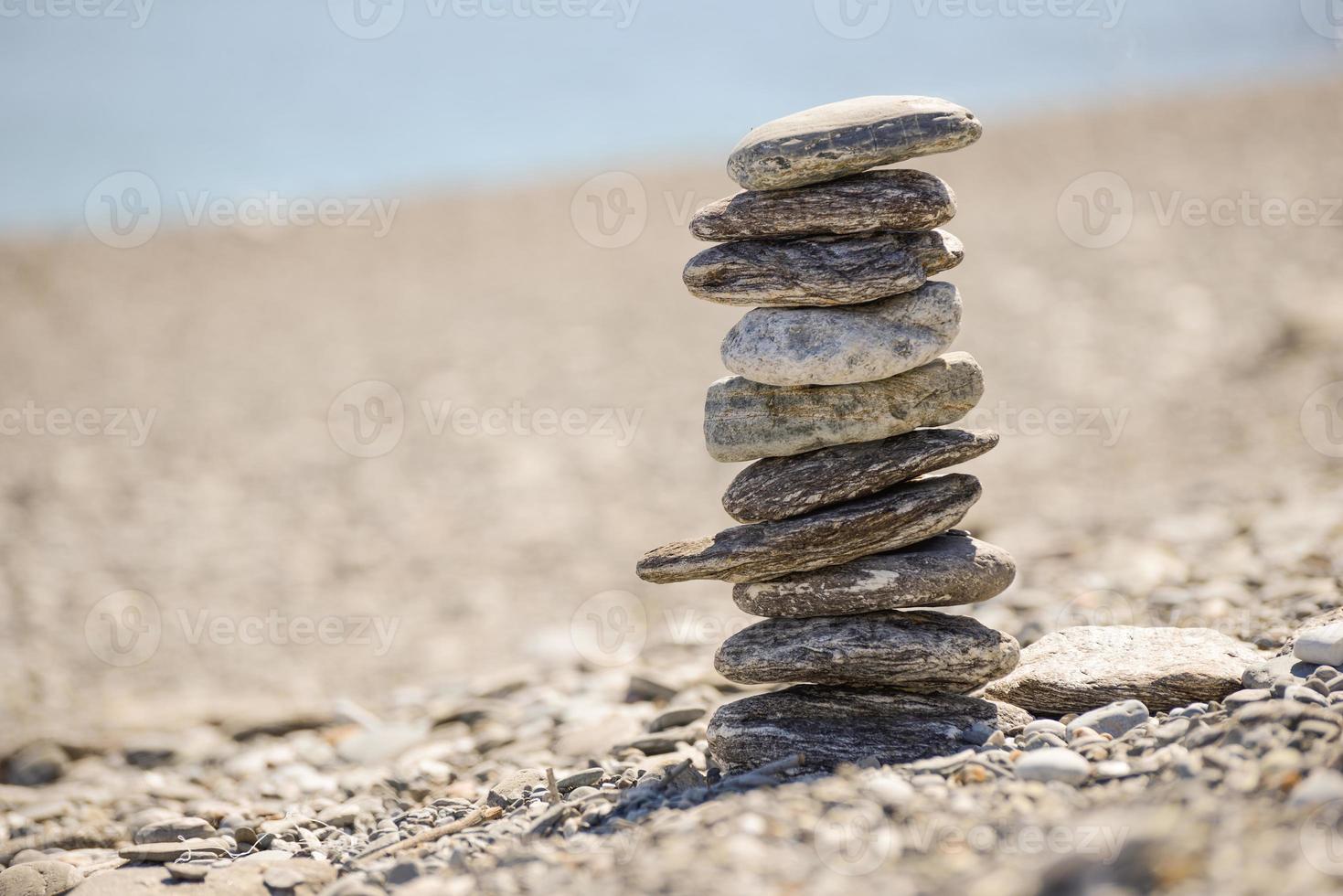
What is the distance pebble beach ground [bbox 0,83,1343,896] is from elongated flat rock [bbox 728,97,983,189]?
2.97 meters

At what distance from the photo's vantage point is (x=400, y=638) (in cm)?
1184

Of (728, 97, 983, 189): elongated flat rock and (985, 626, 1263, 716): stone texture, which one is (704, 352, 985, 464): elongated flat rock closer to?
(728, 97, 983, 189): elongated flat rock

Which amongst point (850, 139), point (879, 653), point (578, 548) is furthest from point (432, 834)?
point (578, 548)

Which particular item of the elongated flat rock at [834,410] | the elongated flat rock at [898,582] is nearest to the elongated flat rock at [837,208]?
the elongated flat rock at [834,410]

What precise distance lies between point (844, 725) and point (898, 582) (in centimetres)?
80

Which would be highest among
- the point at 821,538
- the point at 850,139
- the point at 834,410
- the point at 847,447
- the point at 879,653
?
the point at 850,139

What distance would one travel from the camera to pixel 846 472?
5.64m

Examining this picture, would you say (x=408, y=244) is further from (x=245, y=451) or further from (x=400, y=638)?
(x=400, y=638)

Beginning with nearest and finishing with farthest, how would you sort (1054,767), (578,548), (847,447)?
(1054,767), (847,447), (578,548)

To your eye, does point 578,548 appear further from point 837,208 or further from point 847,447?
point 837,208

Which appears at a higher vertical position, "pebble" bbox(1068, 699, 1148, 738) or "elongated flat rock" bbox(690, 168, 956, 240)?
"elongated flat rock" bbox(690, 168, 956, 240)

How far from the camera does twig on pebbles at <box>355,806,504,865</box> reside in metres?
5.22

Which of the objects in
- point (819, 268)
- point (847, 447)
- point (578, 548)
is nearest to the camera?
point (819, 268)

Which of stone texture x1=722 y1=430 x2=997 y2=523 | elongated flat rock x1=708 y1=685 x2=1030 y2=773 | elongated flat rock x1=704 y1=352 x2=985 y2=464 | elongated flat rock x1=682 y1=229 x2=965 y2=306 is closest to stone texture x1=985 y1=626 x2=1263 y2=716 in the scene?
elongated flat rock x1=708 y1=685 x2=1030 y2=773
